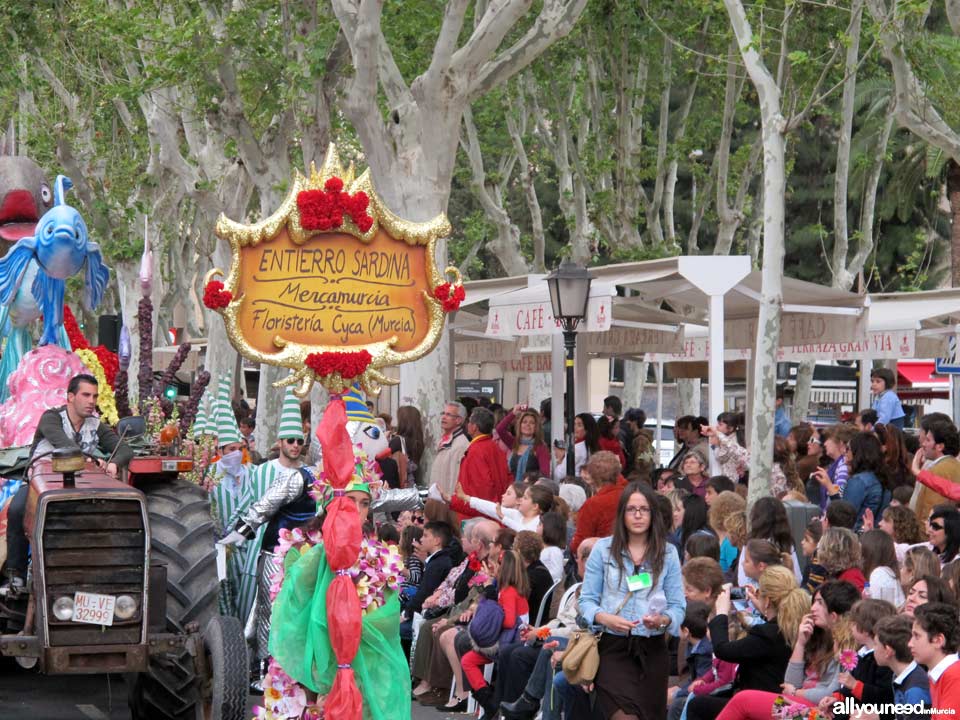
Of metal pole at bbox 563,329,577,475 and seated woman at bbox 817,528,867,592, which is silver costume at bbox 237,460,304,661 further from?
seated woman at bbox 817,528,867,592

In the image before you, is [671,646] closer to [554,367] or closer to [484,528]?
[484,528]

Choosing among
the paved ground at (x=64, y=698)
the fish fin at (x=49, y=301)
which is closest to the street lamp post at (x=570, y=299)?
the paved ground at (x=64, y=698)

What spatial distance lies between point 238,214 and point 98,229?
230 inches

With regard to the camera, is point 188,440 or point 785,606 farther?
point 188,440

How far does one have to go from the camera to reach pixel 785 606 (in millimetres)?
8234

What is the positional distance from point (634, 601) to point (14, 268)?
5.06 metres

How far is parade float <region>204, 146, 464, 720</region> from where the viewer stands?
27.5 ft

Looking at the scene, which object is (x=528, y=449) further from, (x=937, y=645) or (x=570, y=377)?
(x=937, y=645)

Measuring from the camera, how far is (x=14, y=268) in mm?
10867

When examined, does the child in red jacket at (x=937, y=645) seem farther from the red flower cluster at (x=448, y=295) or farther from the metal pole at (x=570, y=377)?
the metal pole at (x=570, y=377)

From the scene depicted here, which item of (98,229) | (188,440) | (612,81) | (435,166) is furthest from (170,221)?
(188,440)

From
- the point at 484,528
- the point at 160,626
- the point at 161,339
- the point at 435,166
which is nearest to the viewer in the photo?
the point at 160,626

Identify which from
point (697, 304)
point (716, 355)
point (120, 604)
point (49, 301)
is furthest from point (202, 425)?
point (697, 304)

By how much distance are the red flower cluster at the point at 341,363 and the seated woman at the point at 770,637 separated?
238cm
